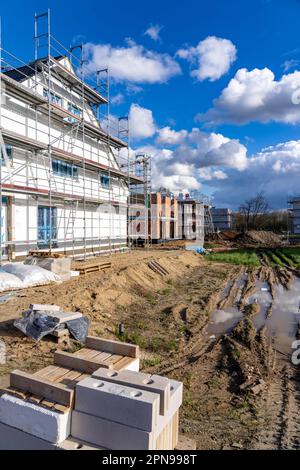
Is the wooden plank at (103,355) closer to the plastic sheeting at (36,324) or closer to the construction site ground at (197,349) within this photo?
the construction site ground at (197,349)

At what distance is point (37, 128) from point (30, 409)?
12741mm

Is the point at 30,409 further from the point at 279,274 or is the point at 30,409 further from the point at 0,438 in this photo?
the point at 279,274

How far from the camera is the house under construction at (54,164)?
11.6 metres

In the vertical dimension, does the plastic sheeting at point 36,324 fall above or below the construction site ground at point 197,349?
above

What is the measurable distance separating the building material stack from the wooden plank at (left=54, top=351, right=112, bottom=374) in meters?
0.22

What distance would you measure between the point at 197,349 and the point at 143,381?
13.6 ft

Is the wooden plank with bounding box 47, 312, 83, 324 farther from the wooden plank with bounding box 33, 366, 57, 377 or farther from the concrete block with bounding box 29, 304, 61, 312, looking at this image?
the wooden plank with bounding box 33, 366, 57, 377

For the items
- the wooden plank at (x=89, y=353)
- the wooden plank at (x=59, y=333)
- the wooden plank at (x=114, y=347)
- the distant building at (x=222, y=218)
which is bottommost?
the wooden plank at (x=59, y=333)

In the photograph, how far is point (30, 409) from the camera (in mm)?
2471

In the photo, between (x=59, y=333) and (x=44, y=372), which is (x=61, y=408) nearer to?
(x=44, y=372)

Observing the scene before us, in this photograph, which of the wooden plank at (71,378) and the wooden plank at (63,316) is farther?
the wooden plank at (63,316)

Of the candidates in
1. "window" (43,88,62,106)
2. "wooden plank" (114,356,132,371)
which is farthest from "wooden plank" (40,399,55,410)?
"window" (43,88,62,106)

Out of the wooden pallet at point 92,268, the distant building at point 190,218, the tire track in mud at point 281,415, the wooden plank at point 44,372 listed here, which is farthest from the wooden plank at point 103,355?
the distant building at point 190,218

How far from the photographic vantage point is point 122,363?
330 centimetres
